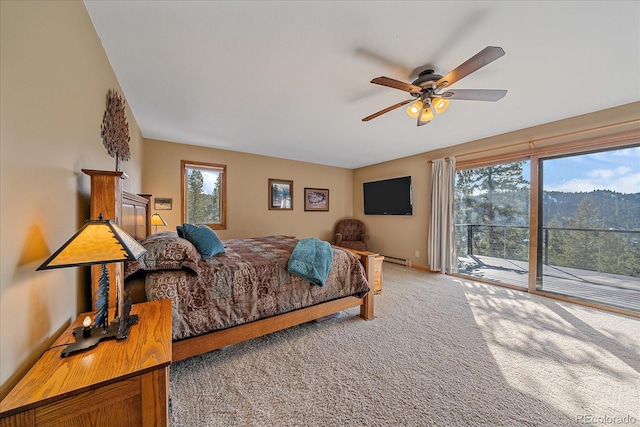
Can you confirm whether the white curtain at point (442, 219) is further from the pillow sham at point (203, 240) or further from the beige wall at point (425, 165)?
the pillow sham at point (203, 240)

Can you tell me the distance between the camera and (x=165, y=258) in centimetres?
162

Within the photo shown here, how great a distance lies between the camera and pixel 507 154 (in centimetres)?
357

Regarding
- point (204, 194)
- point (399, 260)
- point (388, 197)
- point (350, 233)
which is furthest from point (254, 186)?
point (399, 260)

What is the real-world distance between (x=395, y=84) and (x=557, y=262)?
3538 millimetres

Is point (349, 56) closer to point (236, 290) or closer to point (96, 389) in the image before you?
point (236, 290)

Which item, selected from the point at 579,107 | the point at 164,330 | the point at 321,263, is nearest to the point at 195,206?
Result: the point at 321,263

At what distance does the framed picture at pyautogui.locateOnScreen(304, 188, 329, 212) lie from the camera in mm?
5633

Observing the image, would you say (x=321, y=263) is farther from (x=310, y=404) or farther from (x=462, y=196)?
(x=462, y=196)

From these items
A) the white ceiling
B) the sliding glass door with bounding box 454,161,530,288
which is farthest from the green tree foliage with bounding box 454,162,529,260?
the white ceiling

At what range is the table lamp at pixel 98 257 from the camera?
0.81 metres

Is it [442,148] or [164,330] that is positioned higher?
[442,148]

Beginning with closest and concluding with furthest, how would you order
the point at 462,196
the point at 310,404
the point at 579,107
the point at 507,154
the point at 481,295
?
the point at 310,404 → the point at 579,107 → the point at 481,295 → the point at 507,154 → the point at 462,196

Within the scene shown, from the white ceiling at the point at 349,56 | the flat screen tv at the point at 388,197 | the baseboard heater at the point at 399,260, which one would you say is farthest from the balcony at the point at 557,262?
the white ceiling at the point at 349,56

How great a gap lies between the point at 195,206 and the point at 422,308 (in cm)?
413
